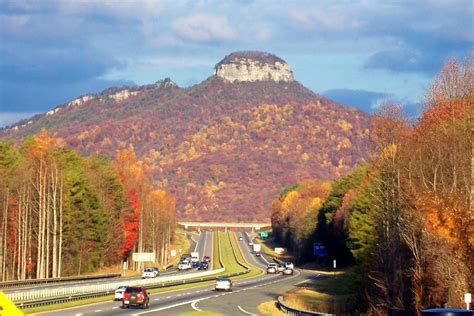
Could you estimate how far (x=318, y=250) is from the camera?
139 meters

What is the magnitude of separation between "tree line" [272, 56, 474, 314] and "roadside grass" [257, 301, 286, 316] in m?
5.47

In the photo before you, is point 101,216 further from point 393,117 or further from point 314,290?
point 393,117

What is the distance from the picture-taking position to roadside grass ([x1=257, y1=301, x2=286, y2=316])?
2368 inches

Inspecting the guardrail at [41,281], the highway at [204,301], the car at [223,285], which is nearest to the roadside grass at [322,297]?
the highway at [204,301]

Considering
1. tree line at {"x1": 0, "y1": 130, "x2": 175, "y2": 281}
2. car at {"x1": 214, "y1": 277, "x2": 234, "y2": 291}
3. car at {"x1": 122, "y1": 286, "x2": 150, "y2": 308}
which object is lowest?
car at {"x1": 214, "y1": 277, "x2": 234, "y2": 291}

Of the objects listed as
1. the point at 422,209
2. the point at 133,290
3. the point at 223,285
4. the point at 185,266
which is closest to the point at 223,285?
the point at 223,285

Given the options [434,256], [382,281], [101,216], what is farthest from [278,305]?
[101,216]

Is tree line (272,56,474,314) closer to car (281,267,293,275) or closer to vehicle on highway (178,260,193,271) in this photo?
car (281,267,293,275)

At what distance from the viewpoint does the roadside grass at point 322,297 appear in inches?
2616

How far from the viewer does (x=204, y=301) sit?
229 feet

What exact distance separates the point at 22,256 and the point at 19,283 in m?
23.2

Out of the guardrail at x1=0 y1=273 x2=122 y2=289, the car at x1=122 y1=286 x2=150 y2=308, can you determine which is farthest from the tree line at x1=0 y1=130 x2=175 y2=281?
the car at x1=122 y1=286 x2=150 y2=308

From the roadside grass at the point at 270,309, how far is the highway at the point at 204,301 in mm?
525

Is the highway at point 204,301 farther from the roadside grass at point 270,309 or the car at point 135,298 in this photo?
the roadside grass at point 270,309
